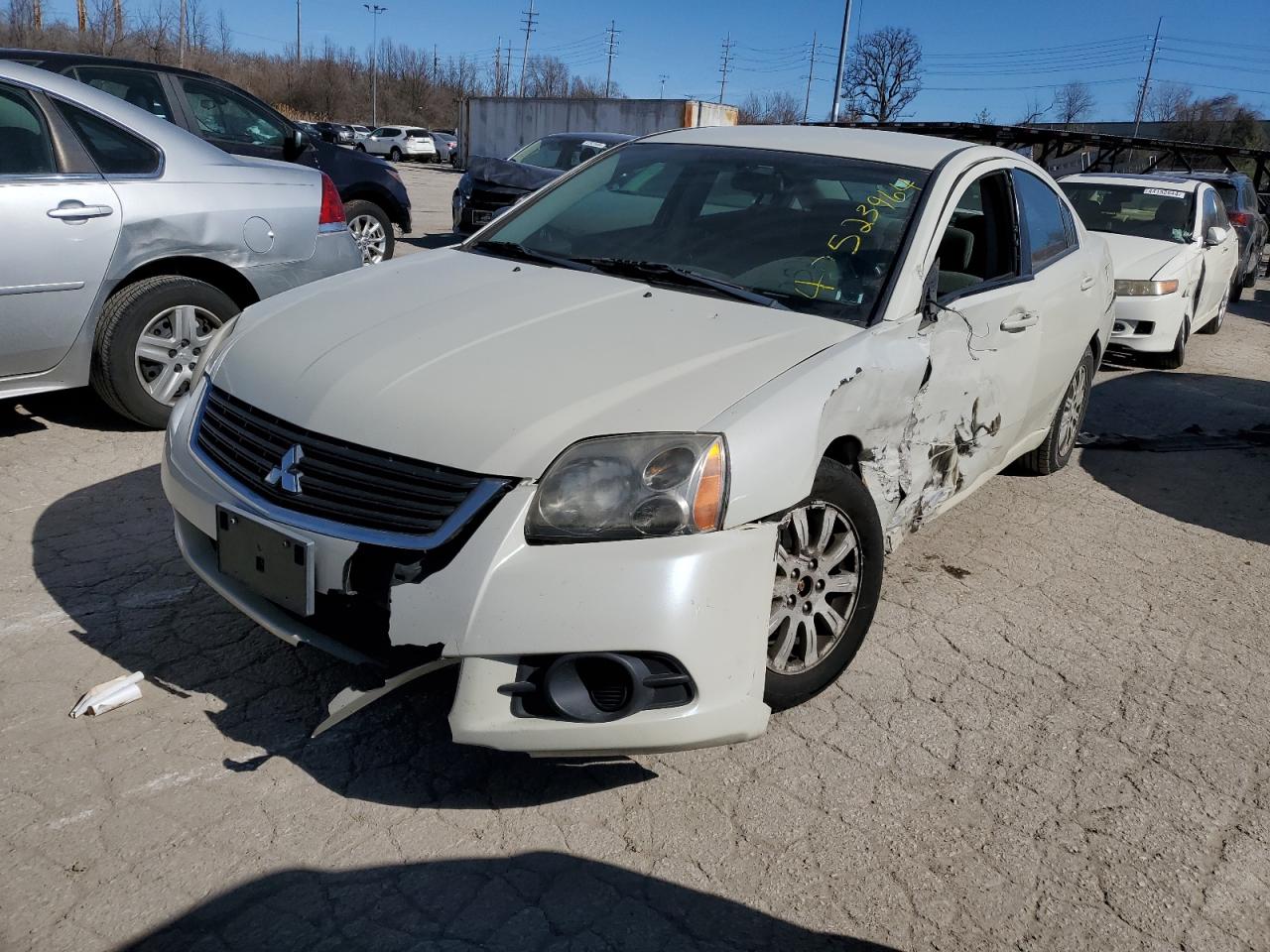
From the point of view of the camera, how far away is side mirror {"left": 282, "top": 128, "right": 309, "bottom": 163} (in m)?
9.04

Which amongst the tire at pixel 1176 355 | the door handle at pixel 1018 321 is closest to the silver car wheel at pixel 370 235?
the tire at pixel 1176 355

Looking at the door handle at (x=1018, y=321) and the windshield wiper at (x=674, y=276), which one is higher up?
the windshield wiper at (x=674, y=276)

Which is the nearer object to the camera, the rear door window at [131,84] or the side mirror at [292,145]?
the rear door window at [131,84]

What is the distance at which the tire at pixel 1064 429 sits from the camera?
541 centimetres

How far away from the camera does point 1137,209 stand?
9.64 meters

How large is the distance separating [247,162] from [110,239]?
0.98 m

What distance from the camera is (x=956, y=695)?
3.37 meters

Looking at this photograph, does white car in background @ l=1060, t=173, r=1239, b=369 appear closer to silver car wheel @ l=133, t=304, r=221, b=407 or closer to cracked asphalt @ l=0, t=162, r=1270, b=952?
cracked asphalt @ l=0, t=162, r=1270, b=952

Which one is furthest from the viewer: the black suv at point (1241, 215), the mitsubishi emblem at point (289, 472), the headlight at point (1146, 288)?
the black suv at point (1241, 215)

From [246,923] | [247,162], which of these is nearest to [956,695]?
[246,923]

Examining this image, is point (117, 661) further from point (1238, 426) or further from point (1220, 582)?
point (1238, 426)

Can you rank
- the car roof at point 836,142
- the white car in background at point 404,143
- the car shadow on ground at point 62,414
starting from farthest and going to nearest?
the white car in background at point 404,143, the car shadow on ground at point 62,414, the car roof at point 836,142

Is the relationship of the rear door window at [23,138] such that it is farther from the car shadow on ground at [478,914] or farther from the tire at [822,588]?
the tire at [822,588]

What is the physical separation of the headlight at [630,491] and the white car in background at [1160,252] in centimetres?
664
